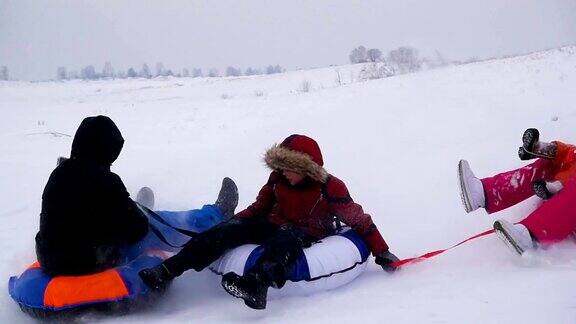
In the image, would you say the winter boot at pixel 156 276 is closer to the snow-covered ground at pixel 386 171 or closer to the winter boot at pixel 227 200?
the snow-covered ground at pixel 386 171

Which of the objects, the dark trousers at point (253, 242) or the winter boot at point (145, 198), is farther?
the winter boot at point (145, 198)

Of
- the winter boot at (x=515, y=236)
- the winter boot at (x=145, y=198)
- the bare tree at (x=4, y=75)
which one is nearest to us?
the winter boot at (x=515, y=236)

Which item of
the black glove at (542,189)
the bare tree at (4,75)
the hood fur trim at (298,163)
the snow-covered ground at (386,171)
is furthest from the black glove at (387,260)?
the bare tree at (4,75)

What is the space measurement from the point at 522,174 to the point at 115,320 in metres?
2.92

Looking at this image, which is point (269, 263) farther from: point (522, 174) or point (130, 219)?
point (522, 174)

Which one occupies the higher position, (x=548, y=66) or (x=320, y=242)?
(x=548, y=66)

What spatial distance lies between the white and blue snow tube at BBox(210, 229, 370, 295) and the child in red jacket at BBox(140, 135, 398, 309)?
75 millimetres

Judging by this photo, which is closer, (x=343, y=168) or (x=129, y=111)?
(x=343, y=168)

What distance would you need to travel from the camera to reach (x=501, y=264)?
9.34ft

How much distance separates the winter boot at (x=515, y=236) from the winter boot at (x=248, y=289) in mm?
1405

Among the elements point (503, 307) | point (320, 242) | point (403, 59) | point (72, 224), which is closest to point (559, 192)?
point (503, 307)

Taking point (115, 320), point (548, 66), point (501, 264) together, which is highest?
point (548, 66)

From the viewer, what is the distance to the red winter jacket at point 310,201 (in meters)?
3.23

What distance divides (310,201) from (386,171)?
2.56 m
